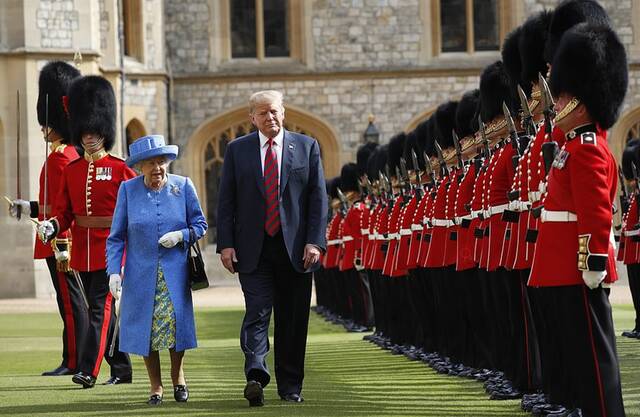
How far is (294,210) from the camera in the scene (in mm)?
7262

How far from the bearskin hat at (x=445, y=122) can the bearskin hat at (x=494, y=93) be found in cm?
167

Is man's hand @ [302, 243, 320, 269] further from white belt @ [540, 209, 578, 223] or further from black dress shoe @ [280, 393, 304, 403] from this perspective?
white belt @ [540, 209, 578, 223]

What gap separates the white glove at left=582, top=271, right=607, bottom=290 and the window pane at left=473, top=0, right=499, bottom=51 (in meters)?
A: 21.5

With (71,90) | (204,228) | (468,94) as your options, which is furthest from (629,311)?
(204,228)

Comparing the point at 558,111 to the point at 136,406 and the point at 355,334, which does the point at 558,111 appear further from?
the point at 355,334

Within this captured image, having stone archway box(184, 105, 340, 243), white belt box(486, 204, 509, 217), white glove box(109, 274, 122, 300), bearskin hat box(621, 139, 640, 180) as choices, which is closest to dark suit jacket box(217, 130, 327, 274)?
white glove box(109, 274, 122, 300)

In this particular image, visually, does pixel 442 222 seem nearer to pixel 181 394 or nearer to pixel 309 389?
pixel 309 389

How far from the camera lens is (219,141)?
2625 centimetres

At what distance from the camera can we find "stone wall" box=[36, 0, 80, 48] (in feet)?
69.3

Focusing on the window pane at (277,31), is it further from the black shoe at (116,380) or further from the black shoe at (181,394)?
the black shoe at (181,394)

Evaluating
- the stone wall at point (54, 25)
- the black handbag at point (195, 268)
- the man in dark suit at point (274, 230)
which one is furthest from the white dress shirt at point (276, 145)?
the stone wall at point (54, 25)

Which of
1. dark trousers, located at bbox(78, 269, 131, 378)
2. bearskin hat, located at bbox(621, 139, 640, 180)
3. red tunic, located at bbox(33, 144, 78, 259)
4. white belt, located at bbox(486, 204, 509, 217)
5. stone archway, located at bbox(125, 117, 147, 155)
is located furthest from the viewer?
stone archway, located at bbox(125, 117, 147, 155)

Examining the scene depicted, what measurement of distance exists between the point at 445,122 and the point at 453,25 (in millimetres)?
16581

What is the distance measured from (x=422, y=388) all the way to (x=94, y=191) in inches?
88.3
